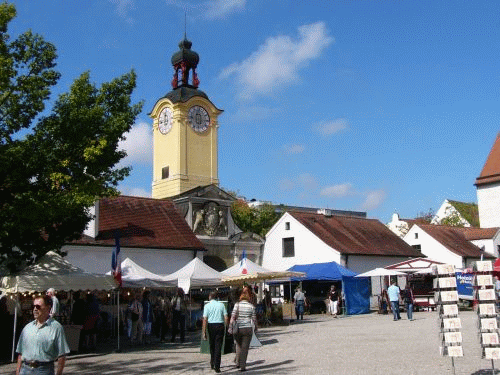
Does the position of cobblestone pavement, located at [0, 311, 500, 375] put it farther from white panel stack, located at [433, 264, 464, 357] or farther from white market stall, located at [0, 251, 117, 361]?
white market stall, located at [0, 251, 117, 361]

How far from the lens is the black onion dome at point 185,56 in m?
52.1

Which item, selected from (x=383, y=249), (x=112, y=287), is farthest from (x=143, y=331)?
(x=383, y=249)

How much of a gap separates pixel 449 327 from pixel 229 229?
29192mm

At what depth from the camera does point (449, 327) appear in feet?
38.0

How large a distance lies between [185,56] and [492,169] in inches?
1185

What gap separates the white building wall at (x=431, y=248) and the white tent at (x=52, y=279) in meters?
34.2

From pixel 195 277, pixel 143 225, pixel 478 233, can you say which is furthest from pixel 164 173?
pixel 195 277

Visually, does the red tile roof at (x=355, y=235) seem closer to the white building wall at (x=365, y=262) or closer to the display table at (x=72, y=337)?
the white building wall at (x=365, y=262)

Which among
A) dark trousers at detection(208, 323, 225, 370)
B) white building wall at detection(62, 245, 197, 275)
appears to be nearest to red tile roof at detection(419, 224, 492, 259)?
white building wall at detection(62, 245, 197, 275)

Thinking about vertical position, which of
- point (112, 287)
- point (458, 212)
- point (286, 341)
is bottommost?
point (286, 341)

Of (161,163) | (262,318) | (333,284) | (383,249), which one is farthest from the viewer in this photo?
(161,163)

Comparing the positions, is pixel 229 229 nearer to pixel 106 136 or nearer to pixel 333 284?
pixel 333 284

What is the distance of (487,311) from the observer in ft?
37.0

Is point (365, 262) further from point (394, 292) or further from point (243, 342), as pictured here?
point (243, 342)
